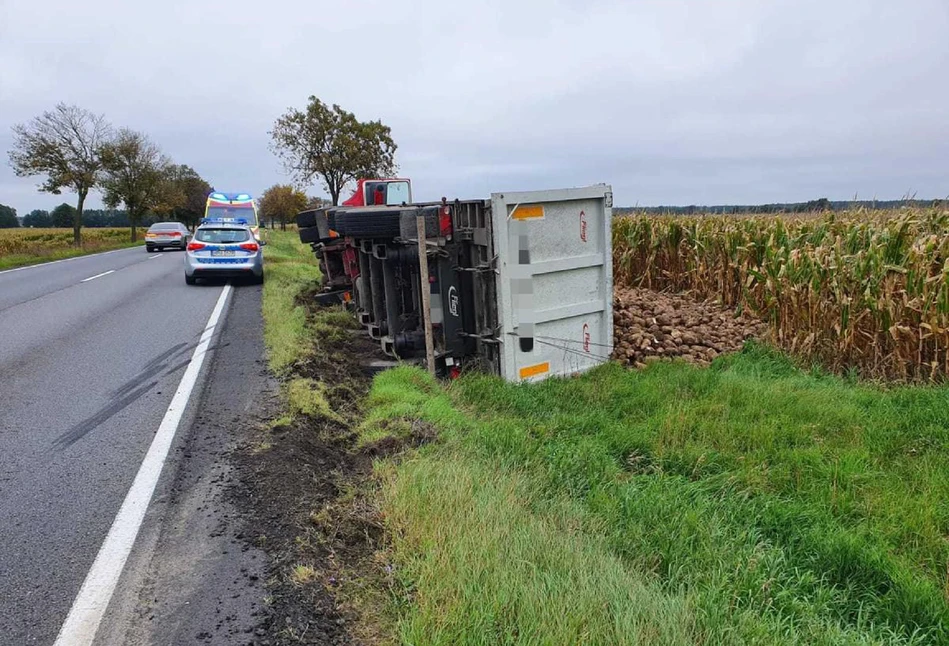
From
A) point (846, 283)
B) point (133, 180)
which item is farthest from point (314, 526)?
point (133, 180)

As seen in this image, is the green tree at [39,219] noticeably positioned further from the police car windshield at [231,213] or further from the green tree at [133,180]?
the police car windshield at [231,213]

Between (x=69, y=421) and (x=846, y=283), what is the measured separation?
8847 millimetres

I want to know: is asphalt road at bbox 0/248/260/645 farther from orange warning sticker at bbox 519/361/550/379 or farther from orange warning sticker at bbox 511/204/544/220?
orange warning sticker at bbox 511/204/544/220

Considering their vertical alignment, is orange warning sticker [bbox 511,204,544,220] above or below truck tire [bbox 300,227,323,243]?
above

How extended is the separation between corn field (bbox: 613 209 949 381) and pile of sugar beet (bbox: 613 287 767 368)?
46 centimetres

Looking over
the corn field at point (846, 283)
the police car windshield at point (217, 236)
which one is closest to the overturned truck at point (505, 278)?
the corn field at point (846, 283)

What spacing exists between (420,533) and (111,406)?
4088 millimetres

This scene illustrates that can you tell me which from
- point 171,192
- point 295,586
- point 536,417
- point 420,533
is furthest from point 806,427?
point 171,192

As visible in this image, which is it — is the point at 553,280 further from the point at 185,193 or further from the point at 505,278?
the point at 185,193

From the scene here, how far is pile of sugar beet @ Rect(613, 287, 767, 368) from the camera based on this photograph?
7746 mm

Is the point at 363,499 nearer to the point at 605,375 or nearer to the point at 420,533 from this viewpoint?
the point at 420,533

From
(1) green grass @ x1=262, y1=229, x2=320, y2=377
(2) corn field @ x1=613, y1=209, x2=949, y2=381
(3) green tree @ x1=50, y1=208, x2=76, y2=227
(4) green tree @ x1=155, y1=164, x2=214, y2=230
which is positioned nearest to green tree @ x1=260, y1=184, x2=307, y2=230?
(4) green tree @ x1=155, y1=164, x2=214, y2=230

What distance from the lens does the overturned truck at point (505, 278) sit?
6516 millimetres

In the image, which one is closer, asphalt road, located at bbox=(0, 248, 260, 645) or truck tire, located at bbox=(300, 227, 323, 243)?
asphalt road, located at bbox=(0, 248, 260, 645)
